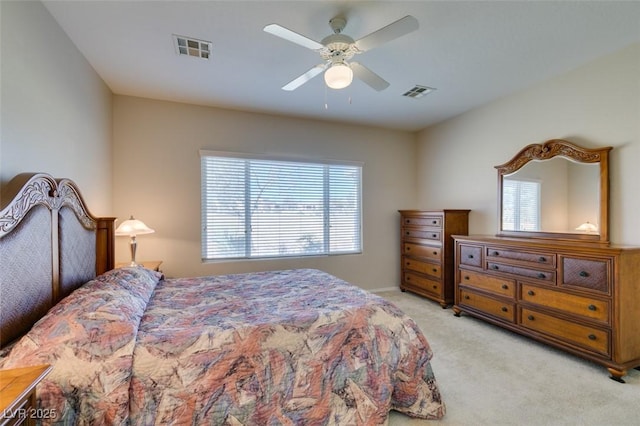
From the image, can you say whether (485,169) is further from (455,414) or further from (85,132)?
(85,132)

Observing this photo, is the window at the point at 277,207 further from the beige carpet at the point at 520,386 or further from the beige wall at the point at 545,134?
the beige carpet at the point at 520,386

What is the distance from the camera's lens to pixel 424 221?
4.43 m

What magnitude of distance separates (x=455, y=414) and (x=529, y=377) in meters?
0.88

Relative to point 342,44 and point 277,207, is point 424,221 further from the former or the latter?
point 342,44

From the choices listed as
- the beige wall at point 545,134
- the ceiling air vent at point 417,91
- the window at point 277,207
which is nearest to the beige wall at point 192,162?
the window at point 277,207

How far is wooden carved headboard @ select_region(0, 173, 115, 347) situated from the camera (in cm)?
140

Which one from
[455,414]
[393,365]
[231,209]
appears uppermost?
[231,209]

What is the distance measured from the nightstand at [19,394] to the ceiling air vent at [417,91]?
3.77 meters

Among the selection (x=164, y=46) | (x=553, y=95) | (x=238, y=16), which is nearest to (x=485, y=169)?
(x=553, y=95)

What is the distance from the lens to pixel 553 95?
3188mm

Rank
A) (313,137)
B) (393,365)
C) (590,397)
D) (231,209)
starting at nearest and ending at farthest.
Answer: (393,365), (590,397), (231,209), (313,137)

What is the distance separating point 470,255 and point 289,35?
3.14m

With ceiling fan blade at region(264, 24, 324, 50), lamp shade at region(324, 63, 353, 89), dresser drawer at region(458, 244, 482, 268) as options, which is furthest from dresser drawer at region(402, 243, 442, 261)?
ceiling fan blade at region(264, 24, 324, 50)

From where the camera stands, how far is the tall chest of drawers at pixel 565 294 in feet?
7.55
